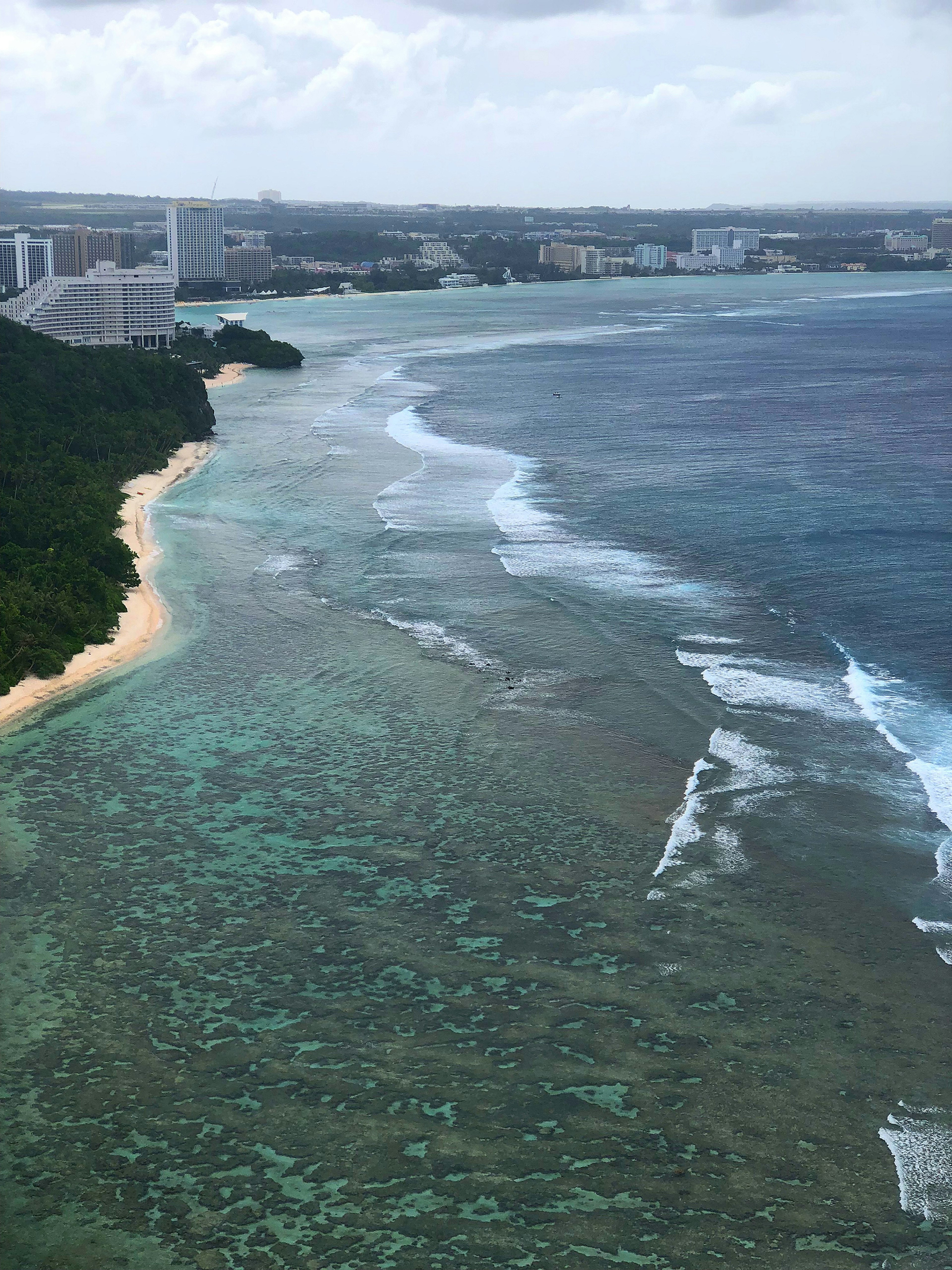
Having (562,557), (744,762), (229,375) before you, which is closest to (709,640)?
(744,762)

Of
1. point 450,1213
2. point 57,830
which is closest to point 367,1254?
point 450,1213

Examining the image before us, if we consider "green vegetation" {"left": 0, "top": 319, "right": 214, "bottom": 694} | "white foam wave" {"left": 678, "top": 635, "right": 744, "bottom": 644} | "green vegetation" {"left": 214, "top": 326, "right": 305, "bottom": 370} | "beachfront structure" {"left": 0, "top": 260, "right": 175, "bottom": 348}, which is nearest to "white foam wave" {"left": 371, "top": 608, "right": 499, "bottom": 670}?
"white foam wave" {"left": 678, "top": 635, "right": 744, "bottom": 644}

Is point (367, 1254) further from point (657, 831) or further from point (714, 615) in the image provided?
point (714, 615)

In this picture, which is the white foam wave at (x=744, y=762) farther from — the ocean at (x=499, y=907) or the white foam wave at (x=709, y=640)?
the white foam wave at (x=709, y=640)

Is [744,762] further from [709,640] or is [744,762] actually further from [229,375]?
[229,375]

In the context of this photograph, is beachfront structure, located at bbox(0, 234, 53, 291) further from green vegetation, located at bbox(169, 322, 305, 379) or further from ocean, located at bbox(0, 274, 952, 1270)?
ocean, located at bbox(0, 274, 952, 1270)
